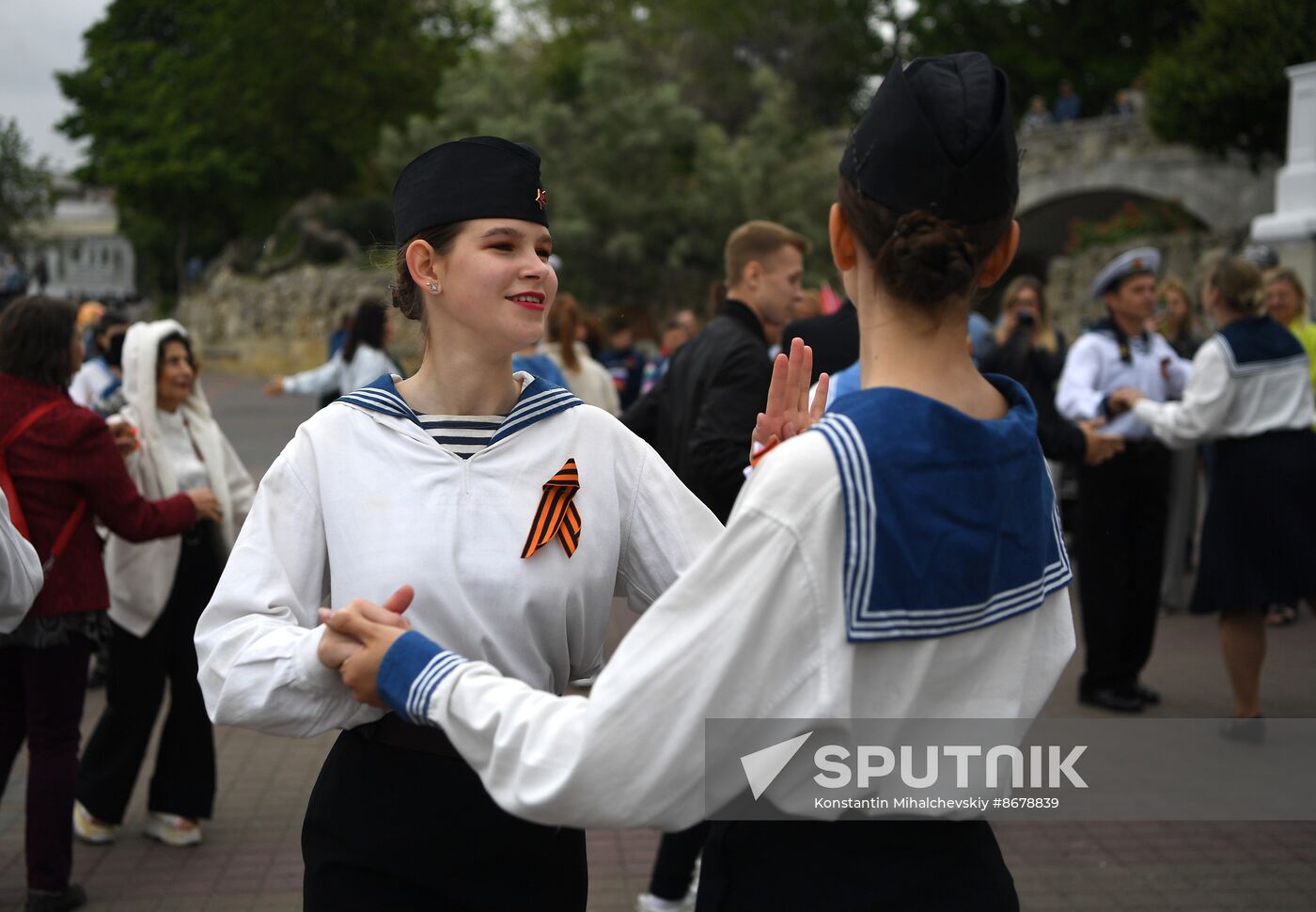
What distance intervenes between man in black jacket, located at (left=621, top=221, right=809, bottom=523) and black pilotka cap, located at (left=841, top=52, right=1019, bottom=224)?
333 centimetres

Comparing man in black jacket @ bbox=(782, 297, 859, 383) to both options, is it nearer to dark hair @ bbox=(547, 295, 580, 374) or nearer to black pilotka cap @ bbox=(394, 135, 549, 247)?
black pilotka cap @ bbox=(394, 135, 549, 247)

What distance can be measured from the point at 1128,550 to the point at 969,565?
5.97 m

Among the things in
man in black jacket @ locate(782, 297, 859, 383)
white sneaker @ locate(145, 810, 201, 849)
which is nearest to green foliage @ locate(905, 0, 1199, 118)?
man in black jacket @ locate(782, 297, 859, 383)

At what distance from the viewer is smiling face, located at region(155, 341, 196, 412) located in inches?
225

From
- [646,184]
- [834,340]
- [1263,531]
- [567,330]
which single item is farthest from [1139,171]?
[834,340]

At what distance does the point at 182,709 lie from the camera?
5.60m

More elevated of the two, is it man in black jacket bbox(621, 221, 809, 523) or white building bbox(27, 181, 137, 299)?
white building bbox(27, 181, 137, 299)

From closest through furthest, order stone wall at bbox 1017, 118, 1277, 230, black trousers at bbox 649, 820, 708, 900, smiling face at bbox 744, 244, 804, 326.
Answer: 1. black trousers at bbox 649, 820, 708, 900
2. smiling face at bbox 744, 244, 804, 326
3. stone wall at bbox 1017, 118, 1277, 230

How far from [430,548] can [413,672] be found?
18.4 inches

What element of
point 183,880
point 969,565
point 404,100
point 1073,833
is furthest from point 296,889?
point 404,100

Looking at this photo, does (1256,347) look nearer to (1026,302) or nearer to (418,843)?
(1026,302)

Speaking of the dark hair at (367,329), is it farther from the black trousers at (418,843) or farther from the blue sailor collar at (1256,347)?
the black trousers at (418,843)

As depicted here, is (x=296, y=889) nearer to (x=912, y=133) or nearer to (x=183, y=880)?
(x=183, y=880)

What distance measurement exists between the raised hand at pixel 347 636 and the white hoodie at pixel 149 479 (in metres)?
3.40
